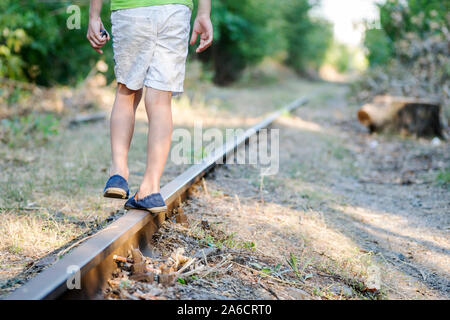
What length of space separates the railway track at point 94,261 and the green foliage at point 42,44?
14.5 feet

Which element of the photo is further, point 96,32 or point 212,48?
point 212,48

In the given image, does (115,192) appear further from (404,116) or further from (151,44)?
(404,116)

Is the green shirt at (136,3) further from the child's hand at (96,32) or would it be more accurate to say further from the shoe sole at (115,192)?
the shoe sole at (115,192)

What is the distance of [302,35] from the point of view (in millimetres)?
27359

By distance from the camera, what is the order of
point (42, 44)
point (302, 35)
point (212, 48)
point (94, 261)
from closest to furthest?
point (94, 261)
point (42, 44)
point (212, 48)
point (302, 35)

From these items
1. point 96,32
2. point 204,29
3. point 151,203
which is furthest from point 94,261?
point 204,29

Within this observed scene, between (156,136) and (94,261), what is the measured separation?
80cm

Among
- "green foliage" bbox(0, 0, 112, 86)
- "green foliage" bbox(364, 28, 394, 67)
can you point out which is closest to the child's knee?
"green foliage" bbox(0, 0, 112, 86)

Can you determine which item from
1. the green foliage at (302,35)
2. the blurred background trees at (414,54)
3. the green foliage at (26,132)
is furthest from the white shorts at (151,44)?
the green foliage at (302,35)

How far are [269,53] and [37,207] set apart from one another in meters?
15.0

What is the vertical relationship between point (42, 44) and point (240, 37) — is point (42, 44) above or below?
below
